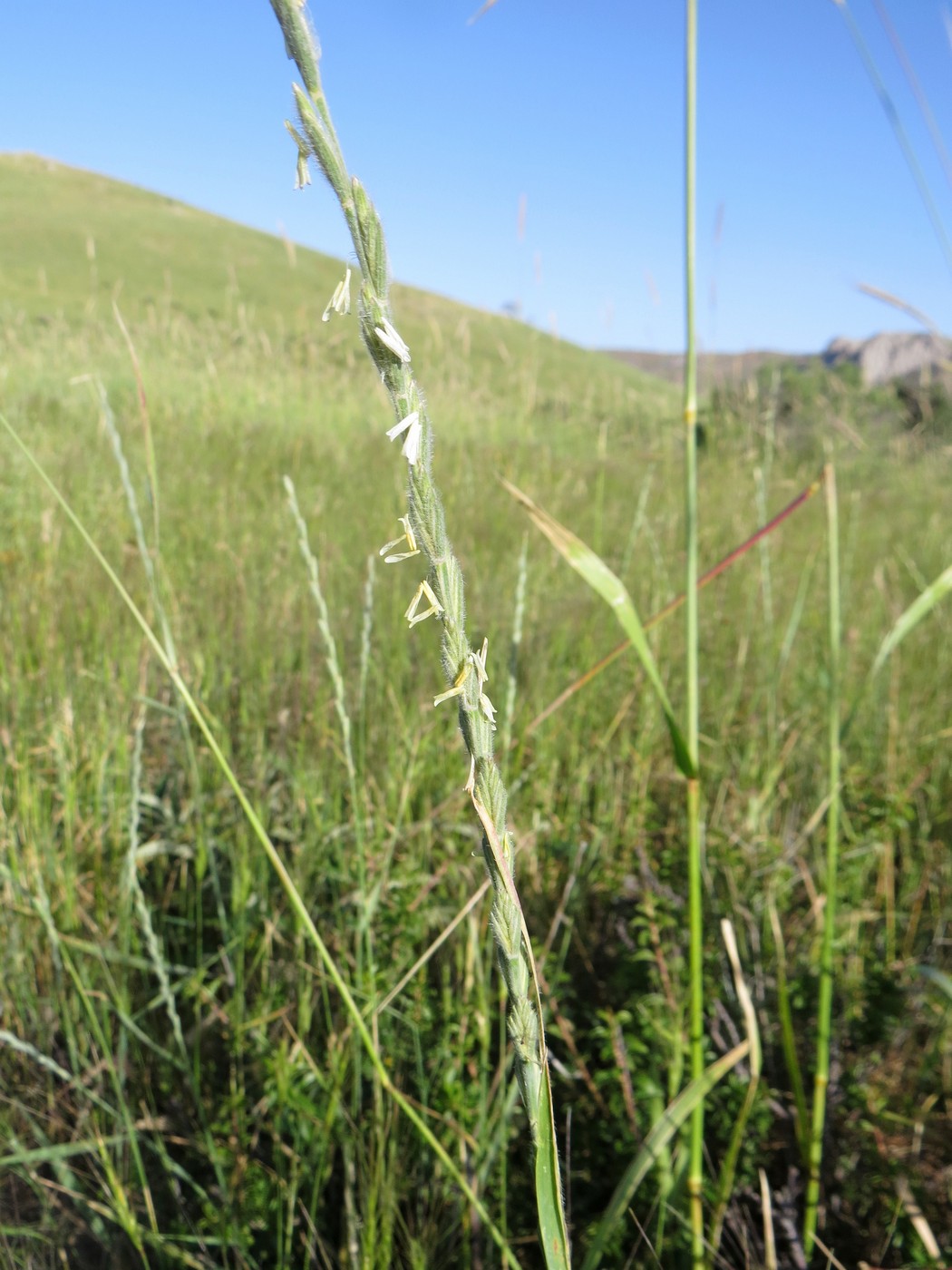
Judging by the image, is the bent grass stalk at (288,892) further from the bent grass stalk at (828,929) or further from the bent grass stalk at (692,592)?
the bent grass stalk at (828,929)

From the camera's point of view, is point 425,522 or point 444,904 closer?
point 425,522

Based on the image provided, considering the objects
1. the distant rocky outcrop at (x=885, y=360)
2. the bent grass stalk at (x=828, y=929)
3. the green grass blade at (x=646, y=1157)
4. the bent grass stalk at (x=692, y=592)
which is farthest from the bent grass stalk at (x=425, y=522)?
the distant rocky outcrop at (x=885, y=360)

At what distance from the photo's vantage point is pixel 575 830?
1.58 metres

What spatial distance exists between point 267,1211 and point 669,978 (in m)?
0.59

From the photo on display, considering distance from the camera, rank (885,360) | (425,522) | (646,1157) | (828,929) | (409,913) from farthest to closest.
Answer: (885,360) → (409,913) → (828,929) → (646,1157) → (425,522)

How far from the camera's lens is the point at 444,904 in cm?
138

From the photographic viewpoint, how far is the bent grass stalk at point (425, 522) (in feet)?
0.85

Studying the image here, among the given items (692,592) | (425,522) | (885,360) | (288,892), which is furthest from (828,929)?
(885,360)

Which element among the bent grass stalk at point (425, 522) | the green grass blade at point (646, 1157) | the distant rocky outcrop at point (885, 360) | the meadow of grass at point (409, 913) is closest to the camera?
the bent grass stalk at point (425, 522)

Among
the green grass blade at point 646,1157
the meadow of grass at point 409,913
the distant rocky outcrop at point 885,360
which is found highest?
the distant rocky outcrop at point 885,360

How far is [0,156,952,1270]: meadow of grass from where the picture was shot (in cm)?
105

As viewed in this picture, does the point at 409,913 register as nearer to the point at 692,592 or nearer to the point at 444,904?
→ the point at 444,904

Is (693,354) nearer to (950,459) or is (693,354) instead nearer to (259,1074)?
(259,1074)

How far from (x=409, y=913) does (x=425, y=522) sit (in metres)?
1.10
